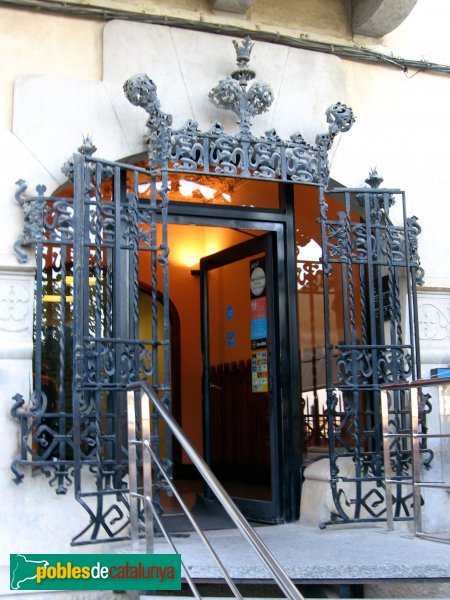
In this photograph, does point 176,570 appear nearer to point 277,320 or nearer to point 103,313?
point 103,313

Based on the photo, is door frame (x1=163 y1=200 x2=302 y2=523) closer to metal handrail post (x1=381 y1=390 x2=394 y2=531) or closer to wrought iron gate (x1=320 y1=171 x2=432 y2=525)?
wrought iron gate (x1=320 y1=171 x2=432 y2=525)

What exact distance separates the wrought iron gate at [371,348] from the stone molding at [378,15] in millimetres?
1246

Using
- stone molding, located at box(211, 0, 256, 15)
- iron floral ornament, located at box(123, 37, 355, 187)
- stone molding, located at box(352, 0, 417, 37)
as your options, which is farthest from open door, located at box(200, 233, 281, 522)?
stone molding, located at box(352, 0, 417, 37)

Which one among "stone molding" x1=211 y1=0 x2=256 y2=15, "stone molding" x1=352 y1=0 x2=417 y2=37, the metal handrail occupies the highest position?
"stone molding" x1=352 y1=0 x2=417 y2=37

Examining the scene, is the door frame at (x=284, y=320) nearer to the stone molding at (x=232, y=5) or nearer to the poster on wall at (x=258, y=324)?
the poster on wall at (x=258, y=324)

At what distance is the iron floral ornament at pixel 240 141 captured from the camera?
5.64 meters

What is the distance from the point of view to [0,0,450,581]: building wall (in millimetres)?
5379

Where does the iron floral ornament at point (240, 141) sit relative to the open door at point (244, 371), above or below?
above

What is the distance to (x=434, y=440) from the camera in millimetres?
6137

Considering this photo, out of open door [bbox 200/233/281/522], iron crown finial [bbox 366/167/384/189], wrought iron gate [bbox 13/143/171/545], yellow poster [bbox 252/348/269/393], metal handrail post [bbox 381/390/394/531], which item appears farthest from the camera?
yellow poster [bbox 252/348/269/393]

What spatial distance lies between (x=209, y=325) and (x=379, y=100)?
2316 millimetres

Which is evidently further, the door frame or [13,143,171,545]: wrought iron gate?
the door frame

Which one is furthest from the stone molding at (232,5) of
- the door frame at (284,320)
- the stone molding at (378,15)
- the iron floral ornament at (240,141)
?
the door frame at (284,320)

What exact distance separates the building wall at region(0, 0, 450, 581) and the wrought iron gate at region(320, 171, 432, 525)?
0.24 m
